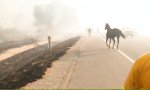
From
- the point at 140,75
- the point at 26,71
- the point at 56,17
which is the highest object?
the point at 140,75

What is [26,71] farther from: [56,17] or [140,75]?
[56,17]

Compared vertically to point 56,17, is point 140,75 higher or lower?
higher

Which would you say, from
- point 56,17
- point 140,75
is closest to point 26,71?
point 140,75

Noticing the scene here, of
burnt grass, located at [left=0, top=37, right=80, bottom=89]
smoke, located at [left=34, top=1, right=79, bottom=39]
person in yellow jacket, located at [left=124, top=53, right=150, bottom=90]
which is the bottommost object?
smoke, located at [left=34, top=1, right=79, bottom=39]

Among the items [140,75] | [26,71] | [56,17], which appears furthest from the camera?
[56,17]

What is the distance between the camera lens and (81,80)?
11875 mm

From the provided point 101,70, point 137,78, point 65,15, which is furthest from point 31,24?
point 137,78

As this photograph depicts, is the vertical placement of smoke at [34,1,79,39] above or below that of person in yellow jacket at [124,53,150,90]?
below

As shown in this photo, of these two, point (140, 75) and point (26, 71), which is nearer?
point (140, 75)

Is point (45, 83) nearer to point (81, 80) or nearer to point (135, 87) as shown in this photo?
point (81, 80)

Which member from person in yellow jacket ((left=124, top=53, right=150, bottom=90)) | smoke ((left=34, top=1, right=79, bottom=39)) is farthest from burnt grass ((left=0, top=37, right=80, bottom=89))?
smoke ((left=34, top=1, right=79, bottom=39))

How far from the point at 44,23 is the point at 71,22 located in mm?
20244

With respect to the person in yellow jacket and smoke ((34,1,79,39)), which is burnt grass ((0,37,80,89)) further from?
smoke ((34,1,79,39))

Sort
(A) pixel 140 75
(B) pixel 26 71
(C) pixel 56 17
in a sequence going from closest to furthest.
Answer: (A) pixel 140 75, (B) pixel 26 71, (C) pixel 56 17
